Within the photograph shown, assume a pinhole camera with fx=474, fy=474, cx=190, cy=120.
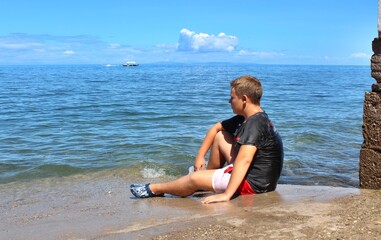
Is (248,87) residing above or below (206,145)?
above

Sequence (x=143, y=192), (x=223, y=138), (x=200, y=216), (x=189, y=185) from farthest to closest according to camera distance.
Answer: (x=143, y=192)
(x=223, y=138)
(x=189, y=185)
(x=200, y=216)

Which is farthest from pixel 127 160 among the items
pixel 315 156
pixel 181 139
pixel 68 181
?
pixel 315 156

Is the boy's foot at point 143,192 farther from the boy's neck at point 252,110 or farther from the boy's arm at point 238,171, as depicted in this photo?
the boy's neck at point 252,110

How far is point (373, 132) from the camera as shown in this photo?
4.90 metres

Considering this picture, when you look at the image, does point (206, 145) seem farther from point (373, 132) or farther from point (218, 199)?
point (373, 132)

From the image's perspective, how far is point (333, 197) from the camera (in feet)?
15.3

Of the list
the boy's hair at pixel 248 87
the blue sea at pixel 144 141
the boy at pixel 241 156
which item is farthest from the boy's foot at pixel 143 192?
the blue sea at pixel 144 141

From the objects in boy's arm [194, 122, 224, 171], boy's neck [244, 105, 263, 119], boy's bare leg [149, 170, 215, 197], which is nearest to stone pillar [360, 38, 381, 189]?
boy's neck [244, 105, 263, 119]

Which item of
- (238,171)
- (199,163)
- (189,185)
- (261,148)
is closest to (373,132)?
(261,148)

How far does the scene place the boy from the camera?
4.66 meters

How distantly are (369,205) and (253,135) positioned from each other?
4.04 ft

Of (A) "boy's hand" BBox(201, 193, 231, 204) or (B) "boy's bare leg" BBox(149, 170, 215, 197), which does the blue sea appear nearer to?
(B) "boy's bare leg" BBox(149, 170, 215, 197)

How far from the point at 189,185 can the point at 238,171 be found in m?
0.65

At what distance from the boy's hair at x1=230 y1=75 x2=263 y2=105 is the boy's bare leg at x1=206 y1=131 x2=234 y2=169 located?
53 centimetres
